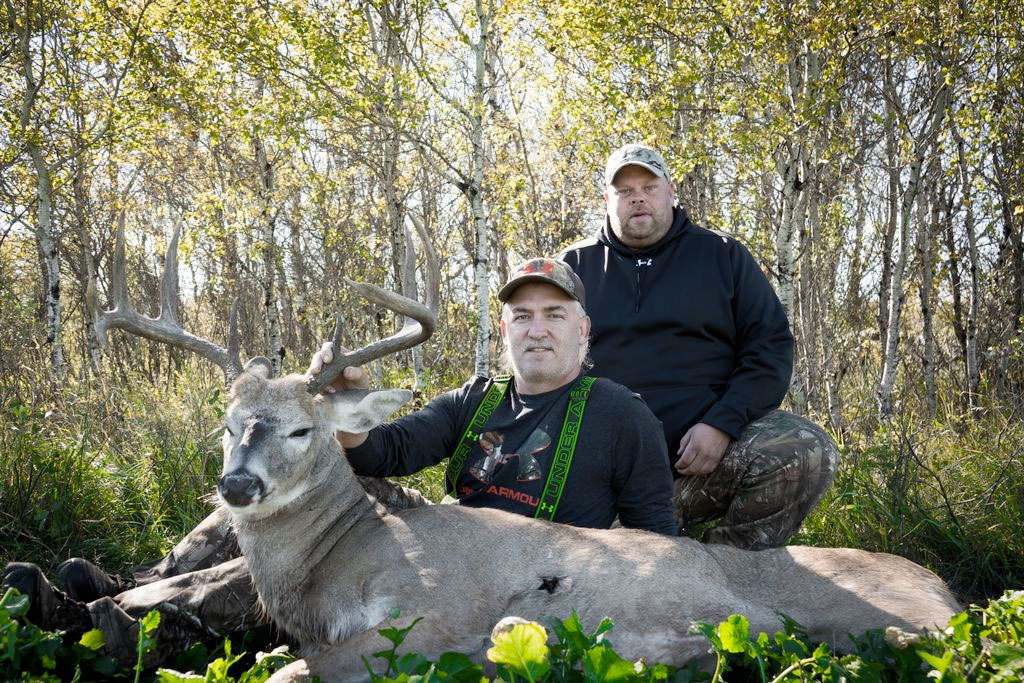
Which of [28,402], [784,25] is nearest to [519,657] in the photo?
[28,402]

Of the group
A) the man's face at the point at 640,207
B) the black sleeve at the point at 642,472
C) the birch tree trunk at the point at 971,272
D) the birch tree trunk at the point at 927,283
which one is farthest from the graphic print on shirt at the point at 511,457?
the birch tree trunk at the point at 927,283

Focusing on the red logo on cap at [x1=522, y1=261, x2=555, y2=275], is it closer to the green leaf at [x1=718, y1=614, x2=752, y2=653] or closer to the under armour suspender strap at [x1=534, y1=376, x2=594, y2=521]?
the under armour suspender strap at [x1=534, y1=376, x2=594, y2=521]

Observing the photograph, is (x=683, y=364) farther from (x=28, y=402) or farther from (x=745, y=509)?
(x=28, y=402)

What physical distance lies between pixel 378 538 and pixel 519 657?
1305mm

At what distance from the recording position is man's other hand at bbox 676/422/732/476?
4.68 m

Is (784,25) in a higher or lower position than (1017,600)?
higher

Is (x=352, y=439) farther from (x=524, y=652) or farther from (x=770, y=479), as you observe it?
(x=770, y=479)

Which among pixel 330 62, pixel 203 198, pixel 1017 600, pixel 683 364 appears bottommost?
pixel 1017 600

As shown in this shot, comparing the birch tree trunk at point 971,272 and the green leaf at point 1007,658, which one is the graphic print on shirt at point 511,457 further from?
the birch tree trunk at point 971,272

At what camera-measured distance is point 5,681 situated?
2961 mm

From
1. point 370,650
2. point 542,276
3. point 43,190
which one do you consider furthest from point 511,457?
point 43,190

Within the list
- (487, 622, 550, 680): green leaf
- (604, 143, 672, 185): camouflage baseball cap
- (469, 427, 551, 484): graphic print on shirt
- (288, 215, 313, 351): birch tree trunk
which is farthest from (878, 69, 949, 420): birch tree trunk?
(288, 215, 313, 351): birch tree trunk

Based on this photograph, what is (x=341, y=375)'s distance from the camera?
4102mm

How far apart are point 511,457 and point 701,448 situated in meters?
1.24
